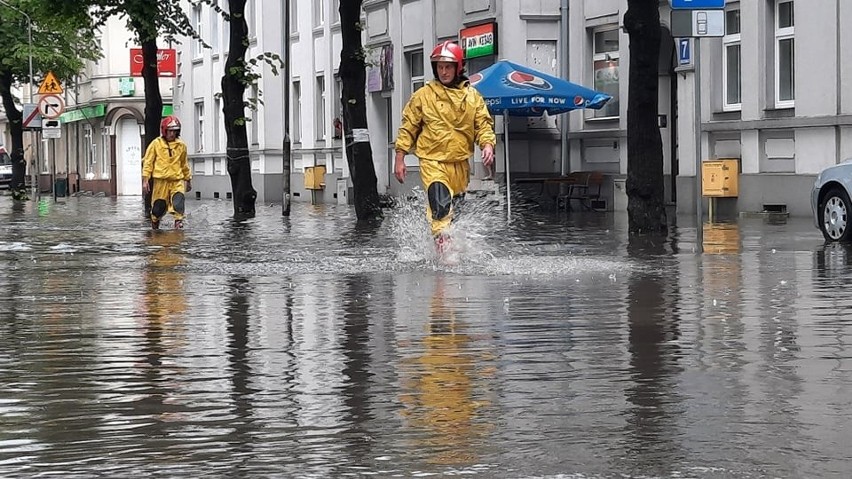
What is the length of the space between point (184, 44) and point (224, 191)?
27.8 feet

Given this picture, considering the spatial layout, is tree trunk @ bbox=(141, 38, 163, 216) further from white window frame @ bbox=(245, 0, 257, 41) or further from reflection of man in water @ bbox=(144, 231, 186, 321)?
white window frame @ bbox=(245, 0, 257, 41)

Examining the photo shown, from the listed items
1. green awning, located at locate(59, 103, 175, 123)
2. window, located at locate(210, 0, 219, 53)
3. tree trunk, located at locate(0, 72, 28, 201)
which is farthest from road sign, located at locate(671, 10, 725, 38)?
green awning, located at locate(59, 103, 175, 123)

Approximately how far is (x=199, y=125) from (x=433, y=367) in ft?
184


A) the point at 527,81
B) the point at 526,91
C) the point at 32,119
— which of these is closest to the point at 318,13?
the point at 32,119

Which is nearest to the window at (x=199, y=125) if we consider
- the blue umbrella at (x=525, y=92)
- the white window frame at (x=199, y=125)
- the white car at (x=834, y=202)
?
the white window frame at (x=199, y=125)

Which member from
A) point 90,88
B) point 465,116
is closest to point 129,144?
point 90,88

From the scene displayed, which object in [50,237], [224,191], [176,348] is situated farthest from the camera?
[224,191]

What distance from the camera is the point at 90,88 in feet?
252

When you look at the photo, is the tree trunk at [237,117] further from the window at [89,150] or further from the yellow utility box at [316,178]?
the window at [89,150]

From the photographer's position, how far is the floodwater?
5.82 m

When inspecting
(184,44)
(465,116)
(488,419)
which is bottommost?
(488,419)

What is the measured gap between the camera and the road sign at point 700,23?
17.2m

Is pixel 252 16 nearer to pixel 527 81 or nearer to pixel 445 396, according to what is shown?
pixel 527 81

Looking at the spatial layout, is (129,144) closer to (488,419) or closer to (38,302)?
(38,302)
